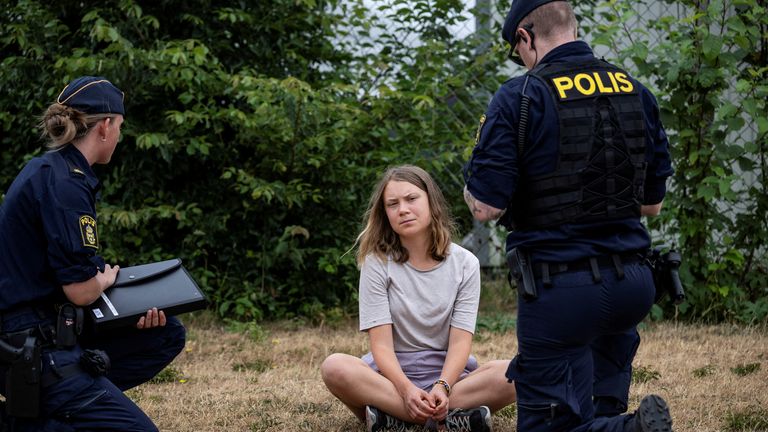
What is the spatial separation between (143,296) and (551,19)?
6.24ft

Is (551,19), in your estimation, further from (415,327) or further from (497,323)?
(497,323)

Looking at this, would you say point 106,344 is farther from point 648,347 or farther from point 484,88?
point 484,88

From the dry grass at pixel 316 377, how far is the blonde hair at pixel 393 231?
79cm

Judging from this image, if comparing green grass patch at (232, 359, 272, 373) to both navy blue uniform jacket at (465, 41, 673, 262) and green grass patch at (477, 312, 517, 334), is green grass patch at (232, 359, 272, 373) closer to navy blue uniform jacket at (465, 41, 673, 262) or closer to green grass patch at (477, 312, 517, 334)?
green grass patch at (477, 312, 517, 334)

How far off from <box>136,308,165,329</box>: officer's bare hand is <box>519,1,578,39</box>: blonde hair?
6.00 feet

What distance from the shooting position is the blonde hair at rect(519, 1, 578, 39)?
9.97 feet

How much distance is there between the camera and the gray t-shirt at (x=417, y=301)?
389 centimetres

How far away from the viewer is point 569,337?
296 cm

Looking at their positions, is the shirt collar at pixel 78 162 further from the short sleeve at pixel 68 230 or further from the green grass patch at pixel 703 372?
the green grass patch at pixel 703 372

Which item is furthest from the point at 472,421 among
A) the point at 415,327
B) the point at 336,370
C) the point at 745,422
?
the point at 745,422

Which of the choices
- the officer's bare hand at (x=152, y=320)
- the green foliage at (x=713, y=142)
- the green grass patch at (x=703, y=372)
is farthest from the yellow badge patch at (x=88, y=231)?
the green foliage at (x=713, y=142)

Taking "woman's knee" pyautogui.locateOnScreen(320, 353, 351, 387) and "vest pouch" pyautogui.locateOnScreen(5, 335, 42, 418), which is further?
"woman's knee" pyautogui.locateOnScreen(320, 353, 351, 387)

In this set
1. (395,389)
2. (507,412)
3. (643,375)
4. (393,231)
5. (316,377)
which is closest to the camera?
(395,389)

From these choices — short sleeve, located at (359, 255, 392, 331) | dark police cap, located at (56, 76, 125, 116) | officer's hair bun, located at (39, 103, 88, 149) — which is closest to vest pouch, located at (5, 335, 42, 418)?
officer's hair bun, located at (39, 103, 88, 149)
